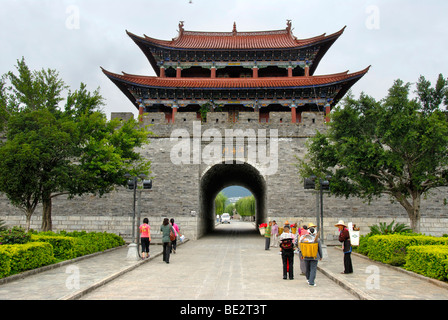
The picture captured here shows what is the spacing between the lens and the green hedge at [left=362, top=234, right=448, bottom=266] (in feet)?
31.7

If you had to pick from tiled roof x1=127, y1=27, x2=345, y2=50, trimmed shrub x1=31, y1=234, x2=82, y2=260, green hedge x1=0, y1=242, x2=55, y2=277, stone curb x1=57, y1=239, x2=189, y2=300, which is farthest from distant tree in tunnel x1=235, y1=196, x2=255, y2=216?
green hedge x1=0, y1=242, x2=55, y2=277

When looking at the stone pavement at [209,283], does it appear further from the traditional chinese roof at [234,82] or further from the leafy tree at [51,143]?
the traditional chinese roof at [234,82]

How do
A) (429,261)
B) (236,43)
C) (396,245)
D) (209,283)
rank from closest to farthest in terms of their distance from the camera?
(209,283) < (429,261) < (396,245) < (236,43)

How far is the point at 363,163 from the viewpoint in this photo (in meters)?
11.6

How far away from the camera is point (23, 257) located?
7.93 m

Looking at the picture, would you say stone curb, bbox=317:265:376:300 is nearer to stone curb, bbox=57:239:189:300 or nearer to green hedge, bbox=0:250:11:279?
stone curb, bbox=57:239:189:300

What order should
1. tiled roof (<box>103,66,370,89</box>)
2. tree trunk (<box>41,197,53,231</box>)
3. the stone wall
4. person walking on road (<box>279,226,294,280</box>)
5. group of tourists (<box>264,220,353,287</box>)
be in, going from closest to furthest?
1. group of tourists (<box>264,220,353,287</box>)
2. person walking on road (<box>279,226,294,280</box>)
3. tree trunk (<box>41,197,53,231</box>)
4. the stone wall
5. tiled roof (<box>103,66,370,89</box>)

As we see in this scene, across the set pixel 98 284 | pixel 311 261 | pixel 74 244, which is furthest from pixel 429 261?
pixel 74 244

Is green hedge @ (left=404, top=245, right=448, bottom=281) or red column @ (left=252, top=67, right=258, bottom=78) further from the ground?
red column @ (left=252, top=67, right=258, bottom=78)

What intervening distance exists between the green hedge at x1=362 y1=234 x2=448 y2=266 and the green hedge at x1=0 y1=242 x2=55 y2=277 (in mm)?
9463

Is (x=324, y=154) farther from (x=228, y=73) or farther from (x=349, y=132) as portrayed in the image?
(x=228, y=73)

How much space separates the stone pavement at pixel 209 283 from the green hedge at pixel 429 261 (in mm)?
239

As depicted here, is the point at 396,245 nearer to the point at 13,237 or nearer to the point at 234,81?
the point at 13,237

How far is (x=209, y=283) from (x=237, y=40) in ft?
71.8
